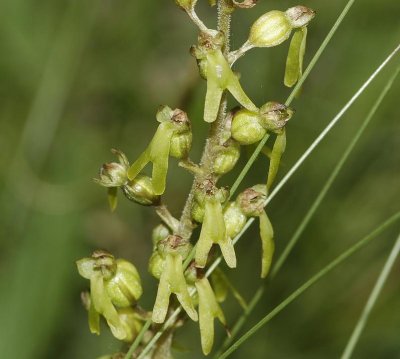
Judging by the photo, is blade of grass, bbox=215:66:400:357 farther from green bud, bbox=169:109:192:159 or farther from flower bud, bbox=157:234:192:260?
green bud, bbox=169:109:192:159

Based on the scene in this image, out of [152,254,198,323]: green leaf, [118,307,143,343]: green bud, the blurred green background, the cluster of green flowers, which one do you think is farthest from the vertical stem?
the blurred green background

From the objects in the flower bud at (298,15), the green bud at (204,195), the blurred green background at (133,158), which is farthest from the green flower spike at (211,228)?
the blurred green background at (133,158)

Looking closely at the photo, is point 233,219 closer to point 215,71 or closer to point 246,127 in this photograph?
point 246,127

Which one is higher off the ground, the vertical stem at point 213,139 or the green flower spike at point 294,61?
the green flower spike at point 294,61

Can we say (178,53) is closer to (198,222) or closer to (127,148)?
(127,148)

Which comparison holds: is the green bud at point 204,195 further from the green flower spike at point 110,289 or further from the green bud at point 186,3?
the green bud at point 186,3

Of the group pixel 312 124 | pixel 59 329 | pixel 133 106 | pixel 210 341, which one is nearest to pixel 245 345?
pixel 59 329

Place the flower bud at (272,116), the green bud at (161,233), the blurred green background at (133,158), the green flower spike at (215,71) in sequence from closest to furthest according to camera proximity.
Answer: the green flower spike at (215,71)
the flower bud at (272,116)
the green bud at (161,233)
the blurred green background at (133,158)
